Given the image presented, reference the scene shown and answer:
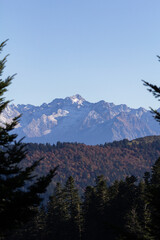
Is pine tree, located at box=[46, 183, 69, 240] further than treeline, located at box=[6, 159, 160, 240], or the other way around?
pine tree, located at box=[46, 183, 69, 240]

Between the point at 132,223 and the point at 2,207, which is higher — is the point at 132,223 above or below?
above

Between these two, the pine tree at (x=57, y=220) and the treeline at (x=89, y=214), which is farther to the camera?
the pine tree at (x=57, y=220)

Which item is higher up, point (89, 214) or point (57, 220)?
point (89, 214)

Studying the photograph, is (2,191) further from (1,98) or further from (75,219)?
(75,219)

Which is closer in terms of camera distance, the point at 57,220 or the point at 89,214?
the point at 89,214

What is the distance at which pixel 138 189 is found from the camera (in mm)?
71688

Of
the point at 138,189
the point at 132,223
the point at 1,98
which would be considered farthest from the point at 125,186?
the point at 1,98

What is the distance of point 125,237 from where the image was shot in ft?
39.4

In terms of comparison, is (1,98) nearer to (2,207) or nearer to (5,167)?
(5,167)

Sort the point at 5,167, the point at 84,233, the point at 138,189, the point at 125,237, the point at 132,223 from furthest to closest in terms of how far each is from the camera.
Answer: the point at 84,233, the point at 138,189, the point at 132,223, the point at 5,167, the point at 125,237

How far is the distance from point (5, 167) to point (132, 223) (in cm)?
4841

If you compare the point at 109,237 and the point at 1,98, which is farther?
the point at 109,237

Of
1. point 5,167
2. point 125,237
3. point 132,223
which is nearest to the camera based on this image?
point 125,237

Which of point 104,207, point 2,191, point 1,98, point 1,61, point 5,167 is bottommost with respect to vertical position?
point 2,191
